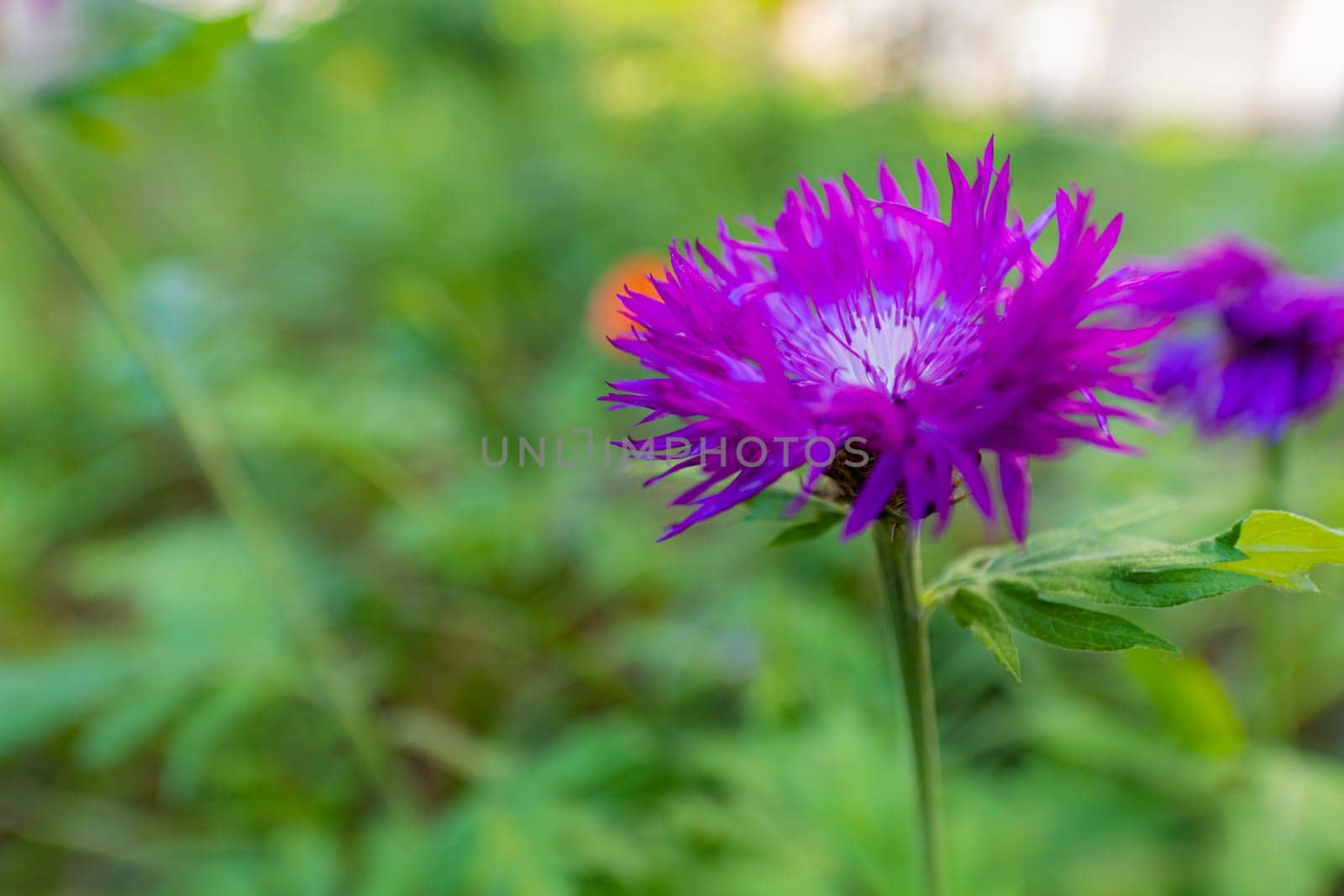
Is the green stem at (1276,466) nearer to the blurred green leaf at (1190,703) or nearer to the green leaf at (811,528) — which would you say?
the blurred green leaf at (1190,703)

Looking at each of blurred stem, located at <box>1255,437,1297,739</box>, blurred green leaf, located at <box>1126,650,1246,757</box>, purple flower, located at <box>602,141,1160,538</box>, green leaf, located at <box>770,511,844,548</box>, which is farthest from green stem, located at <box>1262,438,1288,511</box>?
green leaf, located at <box>770,511,844,548</box>

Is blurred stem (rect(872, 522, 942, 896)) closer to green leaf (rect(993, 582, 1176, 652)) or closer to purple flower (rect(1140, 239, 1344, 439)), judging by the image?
green leaf (rect(993, 582, 1176, 652))

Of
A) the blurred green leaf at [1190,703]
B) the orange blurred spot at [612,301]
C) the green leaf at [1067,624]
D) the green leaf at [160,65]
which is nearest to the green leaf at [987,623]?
the green leaf at [1067,624]

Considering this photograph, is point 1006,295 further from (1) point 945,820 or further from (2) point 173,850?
(2) point 173,850

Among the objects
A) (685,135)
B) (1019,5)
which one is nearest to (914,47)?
(685,135)

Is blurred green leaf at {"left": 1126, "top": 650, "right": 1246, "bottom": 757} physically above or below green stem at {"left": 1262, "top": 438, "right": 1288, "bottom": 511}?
below

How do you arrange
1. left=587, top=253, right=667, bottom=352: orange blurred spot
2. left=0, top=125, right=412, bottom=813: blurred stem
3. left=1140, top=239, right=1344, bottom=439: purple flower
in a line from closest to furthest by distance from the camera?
1. left=1140, top=239, right=1344, bottom=439: purple flower
2. left=0, top=125, right=412, bottom=813: blurred stem
3. left=587, top=253, right=667, bottom=352: orange blurred spot
